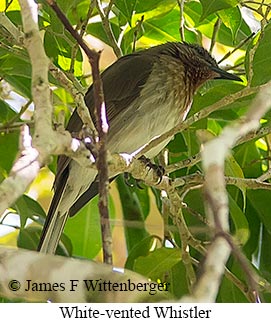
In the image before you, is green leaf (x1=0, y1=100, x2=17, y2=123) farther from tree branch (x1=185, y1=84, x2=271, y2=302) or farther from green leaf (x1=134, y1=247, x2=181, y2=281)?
tree branch (x1=185, y1=84, x2=271, y2=302)

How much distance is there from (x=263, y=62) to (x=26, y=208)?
0.75 metres

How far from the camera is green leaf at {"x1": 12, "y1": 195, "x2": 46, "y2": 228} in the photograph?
233 cm

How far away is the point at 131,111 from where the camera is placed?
8.61 ft

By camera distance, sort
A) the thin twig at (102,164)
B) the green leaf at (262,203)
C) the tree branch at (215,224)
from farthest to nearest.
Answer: the green leaf at (262,203)
the thin twig at (102,164)
the tree branch at (215,224)

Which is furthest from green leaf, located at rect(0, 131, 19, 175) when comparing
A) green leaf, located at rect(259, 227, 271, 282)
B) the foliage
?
green leaf, located at rect(259, 227, 271, 282)

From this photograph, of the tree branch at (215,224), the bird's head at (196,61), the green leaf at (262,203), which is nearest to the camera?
the tree branch at (215,224)

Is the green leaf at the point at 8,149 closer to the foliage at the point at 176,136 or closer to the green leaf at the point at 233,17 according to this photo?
the foliage at the point at 176,136

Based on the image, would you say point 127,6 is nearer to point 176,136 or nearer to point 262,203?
point 176,136

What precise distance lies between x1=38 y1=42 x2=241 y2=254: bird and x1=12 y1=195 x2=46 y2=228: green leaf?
0.06 m

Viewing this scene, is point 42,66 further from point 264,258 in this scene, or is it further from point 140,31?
point 264,258

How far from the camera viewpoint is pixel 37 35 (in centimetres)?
147

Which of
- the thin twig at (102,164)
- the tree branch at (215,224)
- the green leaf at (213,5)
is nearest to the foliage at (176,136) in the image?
the green leaf at (213,5)

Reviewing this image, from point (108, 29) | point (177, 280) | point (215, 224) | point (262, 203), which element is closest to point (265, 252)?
point (262, 203)

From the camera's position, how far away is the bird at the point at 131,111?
259cm
